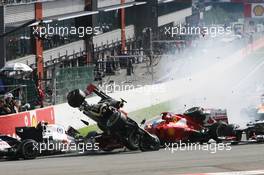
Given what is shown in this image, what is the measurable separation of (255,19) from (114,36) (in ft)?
100

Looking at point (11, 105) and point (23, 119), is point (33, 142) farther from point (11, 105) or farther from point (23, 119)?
point (11, 105)

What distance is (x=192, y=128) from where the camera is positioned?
824 inches

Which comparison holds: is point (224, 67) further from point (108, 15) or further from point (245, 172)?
point (245, 172)

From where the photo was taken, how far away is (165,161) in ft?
55.3

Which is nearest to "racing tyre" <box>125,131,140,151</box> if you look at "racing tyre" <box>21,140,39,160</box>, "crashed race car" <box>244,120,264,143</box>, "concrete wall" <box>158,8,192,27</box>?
"racing tyre" <box>21,140,39,160</box>

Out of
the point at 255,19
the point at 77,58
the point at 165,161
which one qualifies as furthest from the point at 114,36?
the point at 165,161

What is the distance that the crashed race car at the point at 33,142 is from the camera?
62.0ft
